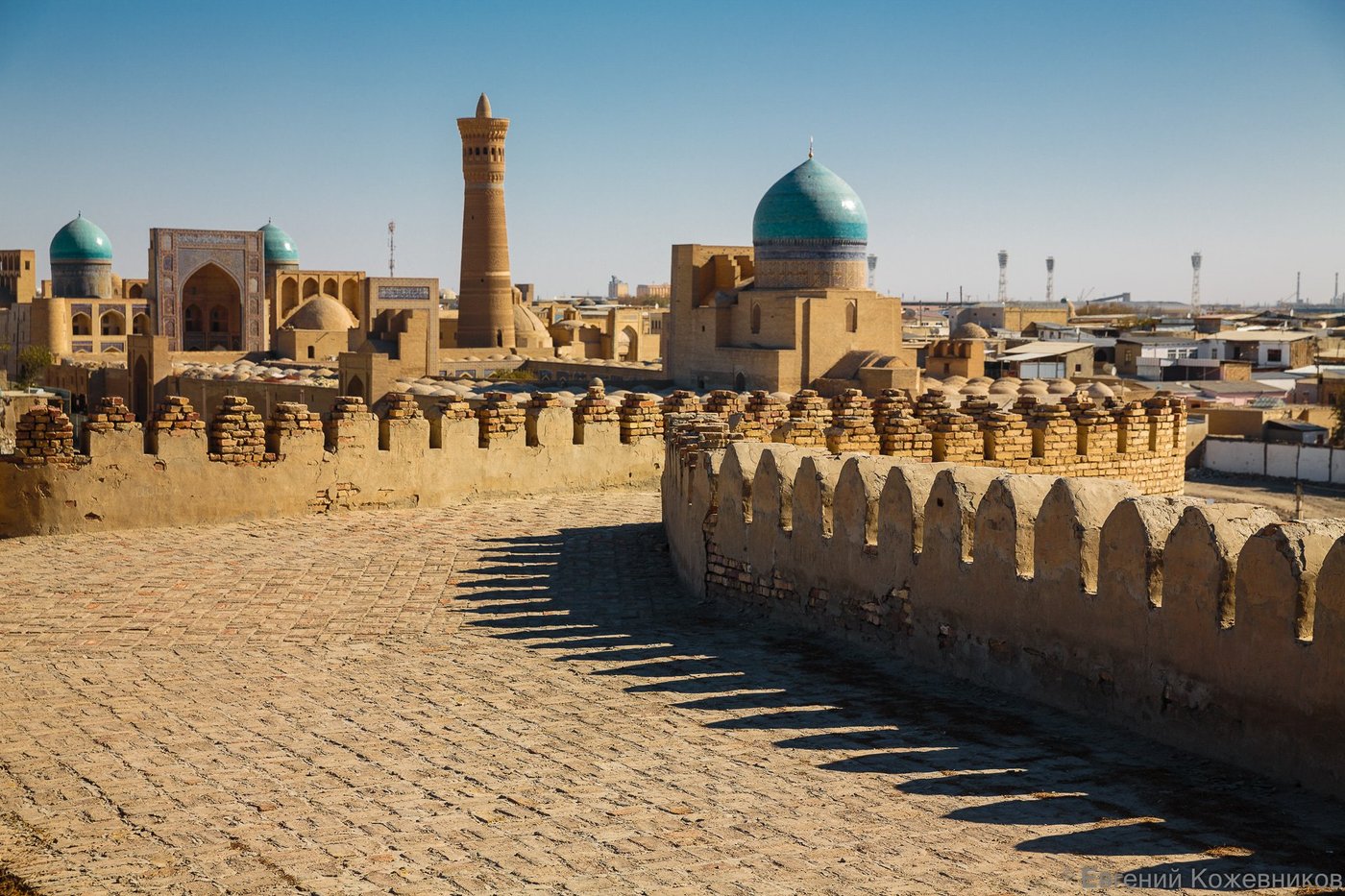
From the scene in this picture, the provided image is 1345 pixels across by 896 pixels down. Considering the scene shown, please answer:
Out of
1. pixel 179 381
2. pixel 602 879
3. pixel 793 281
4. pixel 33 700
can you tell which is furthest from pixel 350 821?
pixel 793 281

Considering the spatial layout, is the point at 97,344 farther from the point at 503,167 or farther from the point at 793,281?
the point at 793,281

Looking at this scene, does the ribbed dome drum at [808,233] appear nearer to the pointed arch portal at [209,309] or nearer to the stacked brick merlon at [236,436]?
the pointed arch portal at [209,309]

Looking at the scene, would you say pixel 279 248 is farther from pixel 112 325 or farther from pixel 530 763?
pixel 530 763

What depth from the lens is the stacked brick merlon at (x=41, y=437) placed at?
955 cm

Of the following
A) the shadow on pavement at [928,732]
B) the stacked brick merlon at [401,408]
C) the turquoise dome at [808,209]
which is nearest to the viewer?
the shadow on pavement at [928,732]

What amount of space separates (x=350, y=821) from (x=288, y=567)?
429cm

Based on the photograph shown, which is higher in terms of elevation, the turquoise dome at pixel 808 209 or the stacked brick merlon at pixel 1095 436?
the turquoise dome at pixel 808 209

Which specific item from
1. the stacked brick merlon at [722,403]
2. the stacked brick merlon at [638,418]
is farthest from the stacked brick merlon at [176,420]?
the stacked brick merlon at [722,403]

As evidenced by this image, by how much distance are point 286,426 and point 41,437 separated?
61.8 inches

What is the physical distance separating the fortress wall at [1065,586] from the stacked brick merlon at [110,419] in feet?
13.2

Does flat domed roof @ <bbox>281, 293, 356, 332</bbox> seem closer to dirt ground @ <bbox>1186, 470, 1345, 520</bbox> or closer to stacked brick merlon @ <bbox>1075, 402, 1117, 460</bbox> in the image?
dirt ground @ <bbox>1186, 470, 1345, 520</bbox>

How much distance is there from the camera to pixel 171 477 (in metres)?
10.0

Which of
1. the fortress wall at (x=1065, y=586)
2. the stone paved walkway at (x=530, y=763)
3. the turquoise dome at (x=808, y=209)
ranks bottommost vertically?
the stone paved walkway at (x=530, y=763)

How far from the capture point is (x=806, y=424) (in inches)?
432
